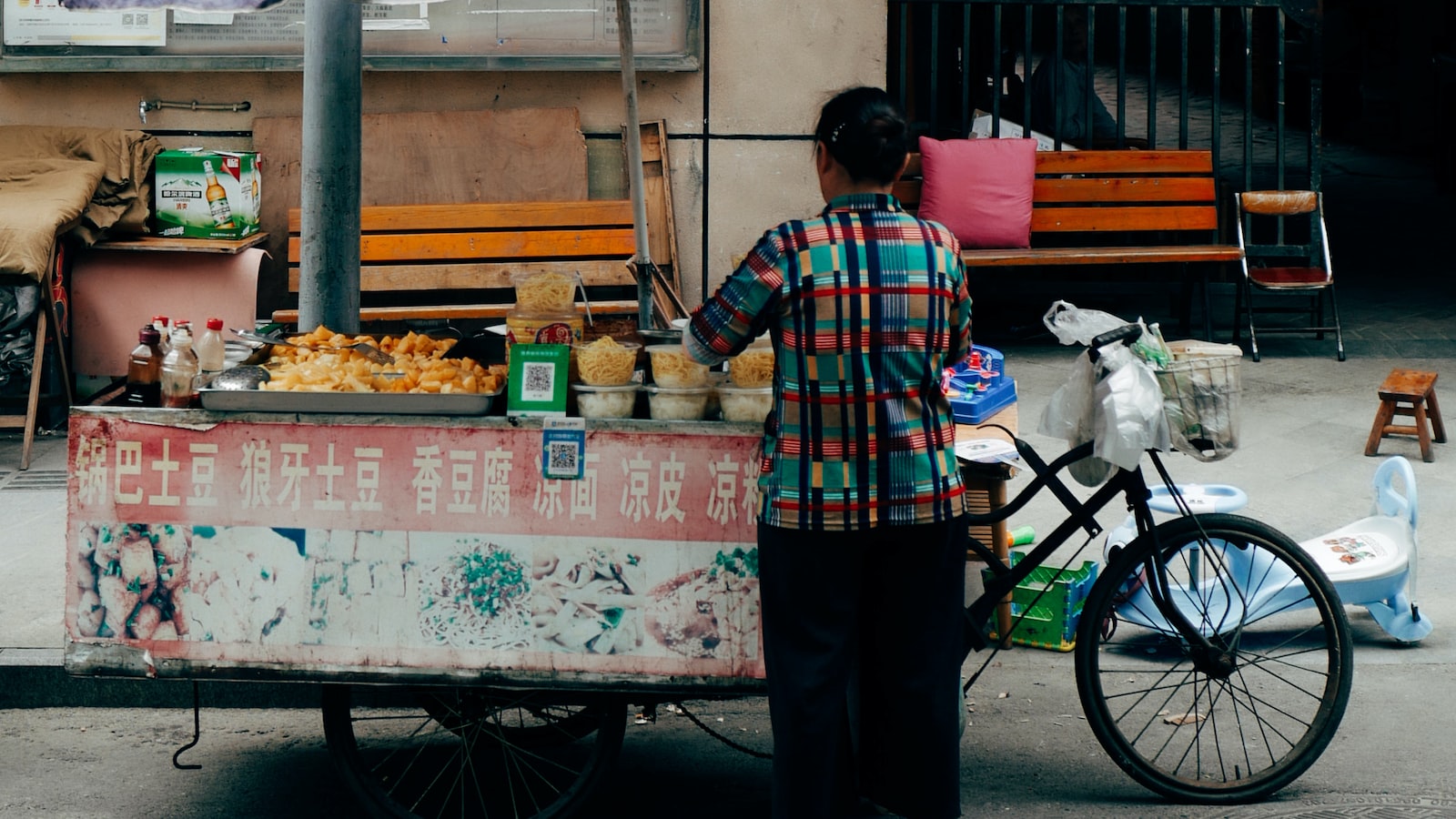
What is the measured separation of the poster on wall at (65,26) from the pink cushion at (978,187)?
14.4 feet

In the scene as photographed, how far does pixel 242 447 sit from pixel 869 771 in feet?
5.60

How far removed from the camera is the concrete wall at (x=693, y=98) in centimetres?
826

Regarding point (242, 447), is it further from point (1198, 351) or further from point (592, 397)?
point (1198, 351)

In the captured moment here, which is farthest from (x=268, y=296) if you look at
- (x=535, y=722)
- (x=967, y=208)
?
(x=535, y=722)

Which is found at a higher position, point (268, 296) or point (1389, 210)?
point (1389, 210)

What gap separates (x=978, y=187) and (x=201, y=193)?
4.36 metres

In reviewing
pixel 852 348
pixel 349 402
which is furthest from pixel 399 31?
pixel 852 348

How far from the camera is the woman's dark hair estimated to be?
3209mm

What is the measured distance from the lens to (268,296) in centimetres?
837

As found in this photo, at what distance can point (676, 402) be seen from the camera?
379cm

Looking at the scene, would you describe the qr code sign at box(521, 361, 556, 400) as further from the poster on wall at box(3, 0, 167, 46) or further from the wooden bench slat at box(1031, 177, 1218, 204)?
the wooden bench slat at box(1031, 177, 1218, 204)

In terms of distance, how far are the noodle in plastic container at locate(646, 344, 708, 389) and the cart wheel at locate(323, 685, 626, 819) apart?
0.84 meters

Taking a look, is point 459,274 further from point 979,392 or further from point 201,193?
point 979,392

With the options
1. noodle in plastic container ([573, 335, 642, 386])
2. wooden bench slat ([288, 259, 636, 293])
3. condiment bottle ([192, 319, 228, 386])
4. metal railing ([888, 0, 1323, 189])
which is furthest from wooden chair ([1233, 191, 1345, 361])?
condiment bottle ([192, 319, 228, 386])
